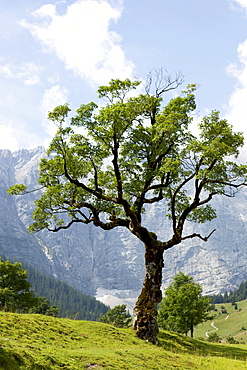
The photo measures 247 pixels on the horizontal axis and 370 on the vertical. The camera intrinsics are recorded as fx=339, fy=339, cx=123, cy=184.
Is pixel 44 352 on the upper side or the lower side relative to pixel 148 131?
lower

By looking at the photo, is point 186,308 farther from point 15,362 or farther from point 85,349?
point 15,362

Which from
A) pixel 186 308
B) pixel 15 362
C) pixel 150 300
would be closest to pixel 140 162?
pixel 150 300

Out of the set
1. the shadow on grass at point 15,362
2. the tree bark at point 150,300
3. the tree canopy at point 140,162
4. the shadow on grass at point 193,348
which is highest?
the tree canopy at point 140,162

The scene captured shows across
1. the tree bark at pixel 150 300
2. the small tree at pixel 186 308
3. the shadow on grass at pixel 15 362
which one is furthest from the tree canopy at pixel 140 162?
the small tree at pixel 186 308

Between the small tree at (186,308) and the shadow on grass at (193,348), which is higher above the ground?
the small tree at (186,308)

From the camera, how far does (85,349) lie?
18.2 m

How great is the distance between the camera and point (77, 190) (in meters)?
28.6

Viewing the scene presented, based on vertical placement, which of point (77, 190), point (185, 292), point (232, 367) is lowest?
point (232, 367)

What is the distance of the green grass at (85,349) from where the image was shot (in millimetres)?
12505

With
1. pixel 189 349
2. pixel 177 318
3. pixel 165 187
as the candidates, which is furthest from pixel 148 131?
pixel 177 318

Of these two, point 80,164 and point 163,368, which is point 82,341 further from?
point 80,164

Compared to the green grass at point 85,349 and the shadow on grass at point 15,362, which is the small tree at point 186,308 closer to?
the green grass at point 85,349

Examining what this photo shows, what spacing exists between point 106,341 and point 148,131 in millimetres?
15469

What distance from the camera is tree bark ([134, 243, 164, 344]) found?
25188 mm
